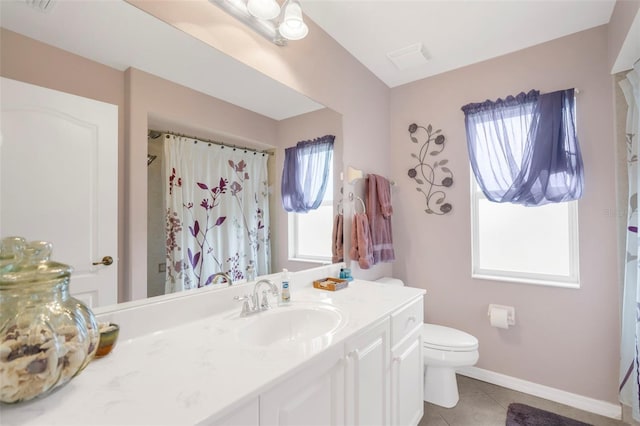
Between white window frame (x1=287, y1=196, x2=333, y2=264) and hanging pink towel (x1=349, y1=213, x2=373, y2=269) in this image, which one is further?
hanging pink towel (x1=349, y1=213, x2=373, y2=269)

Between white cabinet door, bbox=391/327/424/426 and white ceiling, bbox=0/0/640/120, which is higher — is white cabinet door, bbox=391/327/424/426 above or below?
below

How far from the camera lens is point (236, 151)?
1.33 metres

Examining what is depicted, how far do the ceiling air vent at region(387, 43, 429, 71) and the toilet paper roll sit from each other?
1.92m

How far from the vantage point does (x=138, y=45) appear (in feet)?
3.30

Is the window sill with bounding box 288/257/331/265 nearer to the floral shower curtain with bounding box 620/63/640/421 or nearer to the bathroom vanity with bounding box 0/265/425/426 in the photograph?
the bathroom vanity with bounding box 0/265/425/426

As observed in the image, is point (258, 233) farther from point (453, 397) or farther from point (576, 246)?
point (576, 246)

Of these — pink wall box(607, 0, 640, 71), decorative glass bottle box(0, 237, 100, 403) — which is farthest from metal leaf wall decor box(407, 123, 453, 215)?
decorative glass bottle box(0, 237, 100, 403)

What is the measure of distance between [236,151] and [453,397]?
2.02m

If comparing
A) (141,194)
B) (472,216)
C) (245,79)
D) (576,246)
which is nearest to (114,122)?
(141,194)

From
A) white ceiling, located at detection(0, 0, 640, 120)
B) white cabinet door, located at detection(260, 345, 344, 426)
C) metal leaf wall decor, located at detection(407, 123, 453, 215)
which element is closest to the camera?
white cabinet door, located at detection(260, 345, 344, 426)

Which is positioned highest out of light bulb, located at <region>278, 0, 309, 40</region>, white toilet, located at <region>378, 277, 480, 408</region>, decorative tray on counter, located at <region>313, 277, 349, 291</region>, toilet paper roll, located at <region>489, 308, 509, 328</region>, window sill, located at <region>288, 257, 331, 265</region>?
light bulb, located at <region>278, 0, 309, 40</region>

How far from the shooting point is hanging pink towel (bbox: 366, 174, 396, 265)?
7.16 ft

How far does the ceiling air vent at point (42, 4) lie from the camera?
79cm

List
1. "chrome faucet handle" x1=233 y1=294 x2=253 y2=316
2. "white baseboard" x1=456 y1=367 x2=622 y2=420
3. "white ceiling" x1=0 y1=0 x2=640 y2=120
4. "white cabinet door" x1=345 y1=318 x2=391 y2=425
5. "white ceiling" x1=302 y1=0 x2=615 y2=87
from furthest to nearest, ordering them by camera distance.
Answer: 1. "white baseboard" x1=456 y1=367 x2=622 y2=420
2. "white ceiling" x1=302 y1=0 x2=615 y2=87
3. "chrome faucet handle" x1=233 y1=294 x2=253 y2=316
4. "white cabinet door" x1=345 y1=318 x2=391 y2=425
5. "white ceiling" x1=0 y1=0 x2=640 y2=120
